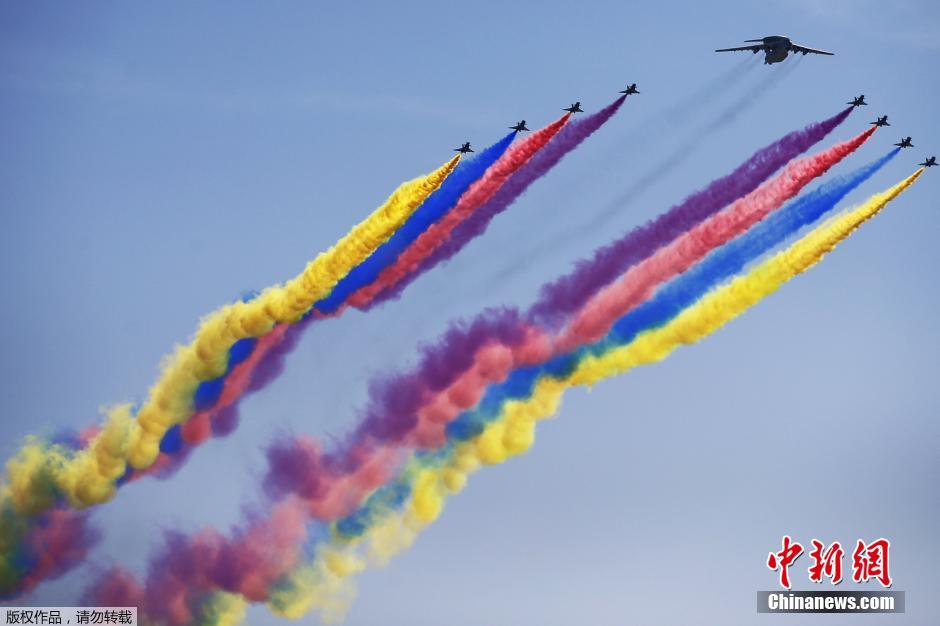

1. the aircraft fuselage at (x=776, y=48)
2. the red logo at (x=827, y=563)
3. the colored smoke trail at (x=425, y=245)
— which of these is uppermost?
the aircraft fuselage at (x=776, y=48)

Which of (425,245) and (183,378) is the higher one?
(425,245)

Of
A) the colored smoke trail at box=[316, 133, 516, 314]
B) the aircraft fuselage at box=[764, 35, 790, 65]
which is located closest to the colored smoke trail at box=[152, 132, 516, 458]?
the colored smoke trail at box=[316, 133, 516, 314]

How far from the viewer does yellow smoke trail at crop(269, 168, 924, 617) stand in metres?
72.4

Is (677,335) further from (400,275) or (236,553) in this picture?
(236,553)

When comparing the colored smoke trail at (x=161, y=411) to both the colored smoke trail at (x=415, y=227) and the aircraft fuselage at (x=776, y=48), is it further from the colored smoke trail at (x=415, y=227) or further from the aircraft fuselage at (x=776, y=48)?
the aircraft fuselage at (x=776, y=48)

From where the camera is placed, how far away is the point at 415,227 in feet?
247

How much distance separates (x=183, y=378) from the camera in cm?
7675

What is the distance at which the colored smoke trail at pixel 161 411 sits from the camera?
241 ft

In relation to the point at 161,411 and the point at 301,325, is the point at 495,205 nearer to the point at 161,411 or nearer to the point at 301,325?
the point at 301,325

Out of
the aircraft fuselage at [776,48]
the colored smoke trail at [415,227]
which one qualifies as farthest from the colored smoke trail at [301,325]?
the aircraft fuselage at [776,48]

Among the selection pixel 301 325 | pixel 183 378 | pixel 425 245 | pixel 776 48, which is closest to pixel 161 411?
pixel 183 378

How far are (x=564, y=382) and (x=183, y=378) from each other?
43.3 ft

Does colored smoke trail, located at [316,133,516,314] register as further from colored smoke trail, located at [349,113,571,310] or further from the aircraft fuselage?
the aircraft fuselage

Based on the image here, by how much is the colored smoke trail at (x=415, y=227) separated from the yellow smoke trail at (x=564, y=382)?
6239 millimetres
